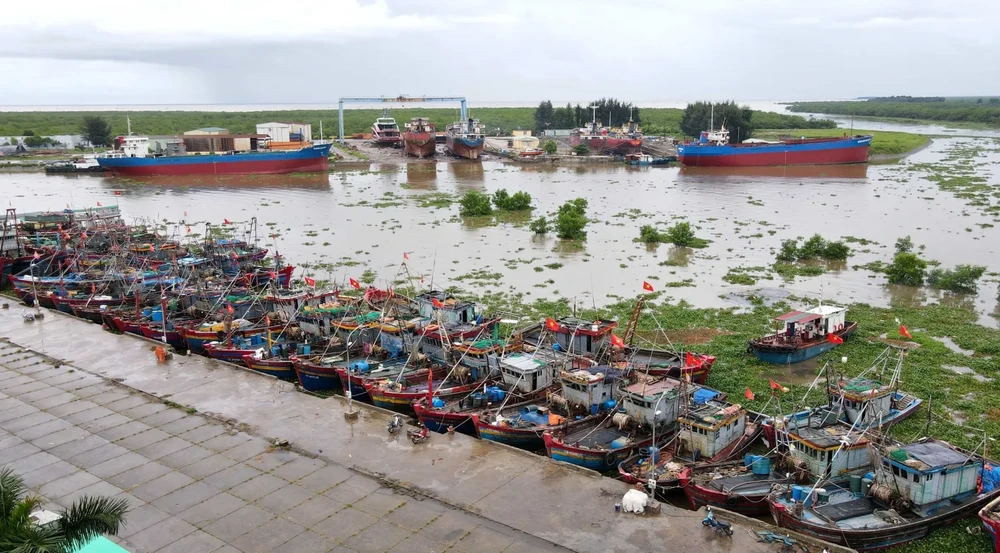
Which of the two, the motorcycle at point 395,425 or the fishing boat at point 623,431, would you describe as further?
the motorcycle at point 395,425

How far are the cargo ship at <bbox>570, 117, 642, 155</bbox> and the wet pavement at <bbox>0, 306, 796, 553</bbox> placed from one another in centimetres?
8982

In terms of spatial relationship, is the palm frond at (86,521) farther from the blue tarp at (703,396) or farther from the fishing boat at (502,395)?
the blue tarp at (703,396)

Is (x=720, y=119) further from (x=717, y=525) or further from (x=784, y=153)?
(x=717, y=525)

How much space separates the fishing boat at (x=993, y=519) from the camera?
530 inches

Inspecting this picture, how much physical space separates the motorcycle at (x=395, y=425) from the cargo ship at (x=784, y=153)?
79.0 meters

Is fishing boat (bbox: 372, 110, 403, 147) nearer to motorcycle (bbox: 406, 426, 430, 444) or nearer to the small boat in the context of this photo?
the small boat

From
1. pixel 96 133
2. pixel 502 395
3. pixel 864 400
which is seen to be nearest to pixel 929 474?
pixel 864 400

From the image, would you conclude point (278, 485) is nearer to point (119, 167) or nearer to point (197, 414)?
point (197, 414)

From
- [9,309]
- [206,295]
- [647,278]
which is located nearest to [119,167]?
[9,309]

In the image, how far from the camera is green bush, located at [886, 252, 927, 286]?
114 feet

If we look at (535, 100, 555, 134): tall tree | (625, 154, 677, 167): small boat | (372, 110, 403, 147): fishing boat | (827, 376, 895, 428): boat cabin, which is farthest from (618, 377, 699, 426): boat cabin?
(535, 100, 555, 134): tall tree

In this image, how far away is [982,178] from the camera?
74750mm

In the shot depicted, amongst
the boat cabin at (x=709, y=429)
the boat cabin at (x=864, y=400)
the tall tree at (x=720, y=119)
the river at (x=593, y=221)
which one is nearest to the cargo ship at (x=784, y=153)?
the river at (x=593, y=221)

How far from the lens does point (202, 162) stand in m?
84.0
